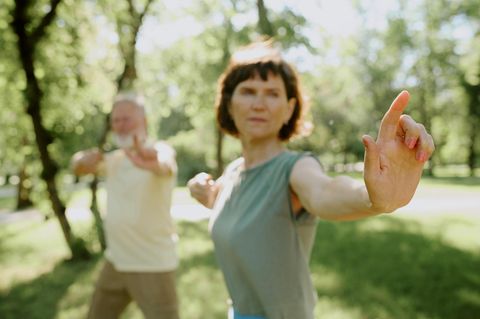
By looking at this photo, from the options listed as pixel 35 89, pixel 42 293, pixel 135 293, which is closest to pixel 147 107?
pixel 35 89

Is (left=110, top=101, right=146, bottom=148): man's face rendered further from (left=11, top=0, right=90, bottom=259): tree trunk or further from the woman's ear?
(left=11, top=0, right=90, bottom=259): tree trunk

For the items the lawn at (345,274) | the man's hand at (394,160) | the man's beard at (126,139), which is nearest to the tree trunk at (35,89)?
the lawn at (345,274)

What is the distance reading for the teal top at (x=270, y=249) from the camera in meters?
1.62

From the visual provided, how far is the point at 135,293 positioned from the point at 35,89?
480 centimetres

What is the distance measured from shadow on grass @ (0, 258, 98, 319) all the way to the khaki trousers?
251cm

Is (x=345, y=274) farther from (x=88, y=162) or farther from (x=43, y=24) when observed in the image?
(x=43, y=24)

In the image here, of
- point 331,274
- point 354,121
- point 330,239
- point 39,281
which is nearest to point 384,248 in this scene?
point 330,239

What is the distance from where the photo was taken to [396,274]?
6352mm

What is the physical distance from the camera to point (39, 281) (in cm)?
691

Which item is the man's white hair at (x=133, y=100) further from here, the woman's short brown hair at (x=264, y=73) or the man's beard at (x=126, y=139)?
the woman's short brown hair at (x=264, y=73)

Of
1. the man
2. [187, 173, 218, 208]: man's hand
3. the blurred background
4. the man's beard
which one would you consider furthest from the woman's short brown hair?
the blurred background

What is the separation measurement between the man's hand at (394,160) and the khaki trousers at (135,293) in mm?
2185

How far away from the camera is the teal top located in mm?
1618

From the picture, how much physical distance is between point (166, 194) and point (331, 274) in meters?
3.81
